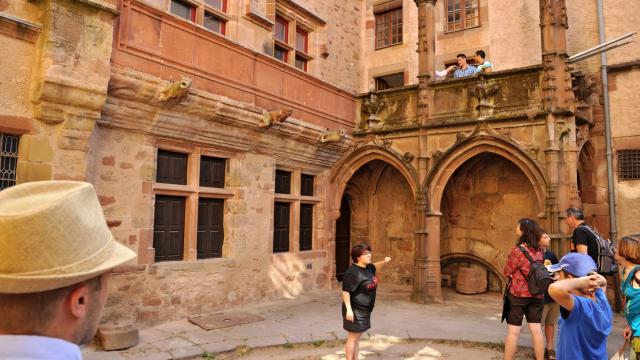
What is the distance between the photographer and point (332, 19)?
36.5 feet

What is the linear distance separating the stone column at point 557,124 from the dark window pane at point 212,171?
5795mm

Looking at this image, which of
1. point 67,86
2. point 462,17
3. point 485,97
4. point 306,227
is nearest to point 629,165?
point 485,97

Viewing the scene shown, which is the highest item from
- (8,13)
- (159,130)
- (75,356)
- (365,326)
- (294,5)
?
(294,5)

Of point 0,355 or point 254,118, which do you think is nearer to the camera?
point 0,355

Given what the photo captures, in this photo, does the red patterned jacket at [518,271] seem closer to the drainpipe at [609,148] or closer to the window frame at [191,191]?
the window frame at [191,191]

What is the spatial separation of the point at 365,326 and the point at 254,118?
14.6ft

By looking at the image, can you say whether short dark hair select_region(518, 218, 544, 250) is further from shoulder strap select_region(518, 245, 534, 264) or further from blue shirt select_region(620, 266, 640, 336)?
blue shirt select_region(620, 266, 640, 336)

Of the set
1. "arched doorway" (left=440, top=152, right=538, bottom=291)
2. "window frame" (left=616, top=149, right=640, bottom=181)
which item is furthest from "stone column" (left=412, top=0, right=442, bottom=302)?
"window frame" (left=616, top=149, right=640, bottom=181)

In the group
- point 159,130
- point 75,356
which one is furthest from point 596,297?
point 159,130

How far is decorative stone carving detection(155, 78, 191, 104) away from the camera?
6.09 meters

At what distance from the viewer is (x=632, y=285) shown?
2936 millimetres

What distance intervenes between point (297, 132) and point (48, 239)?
791cm

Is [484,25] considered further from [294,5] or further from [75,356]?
[75,356]

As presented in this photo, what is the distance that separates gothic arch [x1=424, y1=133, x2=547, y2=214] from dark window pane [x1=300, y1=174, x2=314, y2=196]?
2.61 metres
